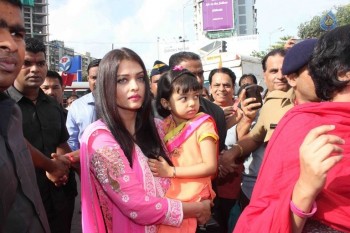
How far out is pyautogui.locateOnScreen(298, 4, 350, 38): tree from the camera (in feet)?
108

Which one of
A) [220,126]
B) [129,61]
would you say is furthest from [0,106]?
[220,126]

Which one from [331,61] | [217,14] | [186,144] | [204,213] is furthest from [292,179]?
[217,14]

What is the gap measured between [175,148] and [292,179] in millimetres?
1007

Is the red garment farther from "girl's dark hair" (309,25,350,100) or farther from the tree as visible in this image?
the tree

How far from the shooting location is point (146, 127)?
216cm

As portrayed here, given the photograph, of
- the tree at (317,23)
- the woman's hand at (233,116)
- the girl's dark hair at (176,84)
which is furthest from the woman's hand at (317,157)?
the tree at (317,23)

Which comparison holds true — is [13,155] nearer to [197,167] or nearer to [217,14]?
[197,167]

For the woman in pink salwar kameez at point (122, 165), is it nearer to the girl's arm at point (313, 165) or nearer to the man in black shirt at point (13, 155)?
the man in black shirt at point (13, 155)

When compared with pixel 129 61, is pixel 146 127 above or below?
below

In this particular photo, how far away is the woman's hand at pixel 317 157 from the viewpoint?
3.75ft

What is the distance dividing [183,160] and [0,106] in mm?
1044

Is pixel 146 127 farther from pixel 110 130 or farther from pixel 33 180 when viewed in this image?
pixel 33 180

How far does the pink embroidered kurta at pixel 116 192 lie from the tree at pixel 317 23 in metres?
32.9

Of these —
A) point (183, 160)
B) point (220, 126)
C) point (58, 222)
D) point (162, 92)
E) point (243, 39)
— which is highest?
point (243, 39)
